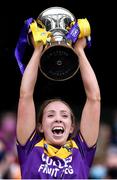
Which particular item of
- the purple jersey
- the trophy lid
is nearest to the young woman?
the purple jersey

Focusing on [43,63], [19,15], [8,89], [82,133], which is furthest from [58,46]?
[8,89]

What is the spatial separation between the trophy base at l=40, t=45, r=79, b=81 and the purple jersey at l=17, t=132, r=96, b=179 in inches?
18.7

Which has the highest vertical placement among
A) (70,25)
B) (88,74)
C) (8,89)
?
(8,89)

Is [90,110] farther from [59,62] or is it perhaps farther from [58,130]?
[59,62]

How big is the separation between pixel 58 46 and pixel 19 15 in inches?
187

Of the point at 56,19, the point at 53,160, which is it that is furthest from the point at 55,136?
the point at 56,19

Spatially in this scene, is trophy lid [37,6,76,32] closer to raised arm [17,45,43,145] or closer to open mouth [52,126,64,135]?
raised arm [17,45,43,145]

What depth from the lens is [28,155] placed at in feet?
19.5

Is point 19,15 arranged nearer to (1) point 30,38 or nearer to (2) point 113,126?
(2) point 113,126

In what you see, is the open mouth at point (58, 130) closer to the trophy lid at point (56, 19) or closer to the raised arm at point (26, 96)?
the raised arm at point (26, 96)

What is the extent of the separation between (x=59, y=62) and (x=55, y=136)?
1.80ft

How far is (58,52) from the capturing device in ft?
19.4

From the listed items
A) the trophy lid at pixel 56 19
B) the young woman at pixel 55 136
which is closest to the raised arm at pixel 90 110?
the young woman at pixel 55 136

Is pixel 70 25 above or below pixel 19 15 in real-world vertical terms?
below
